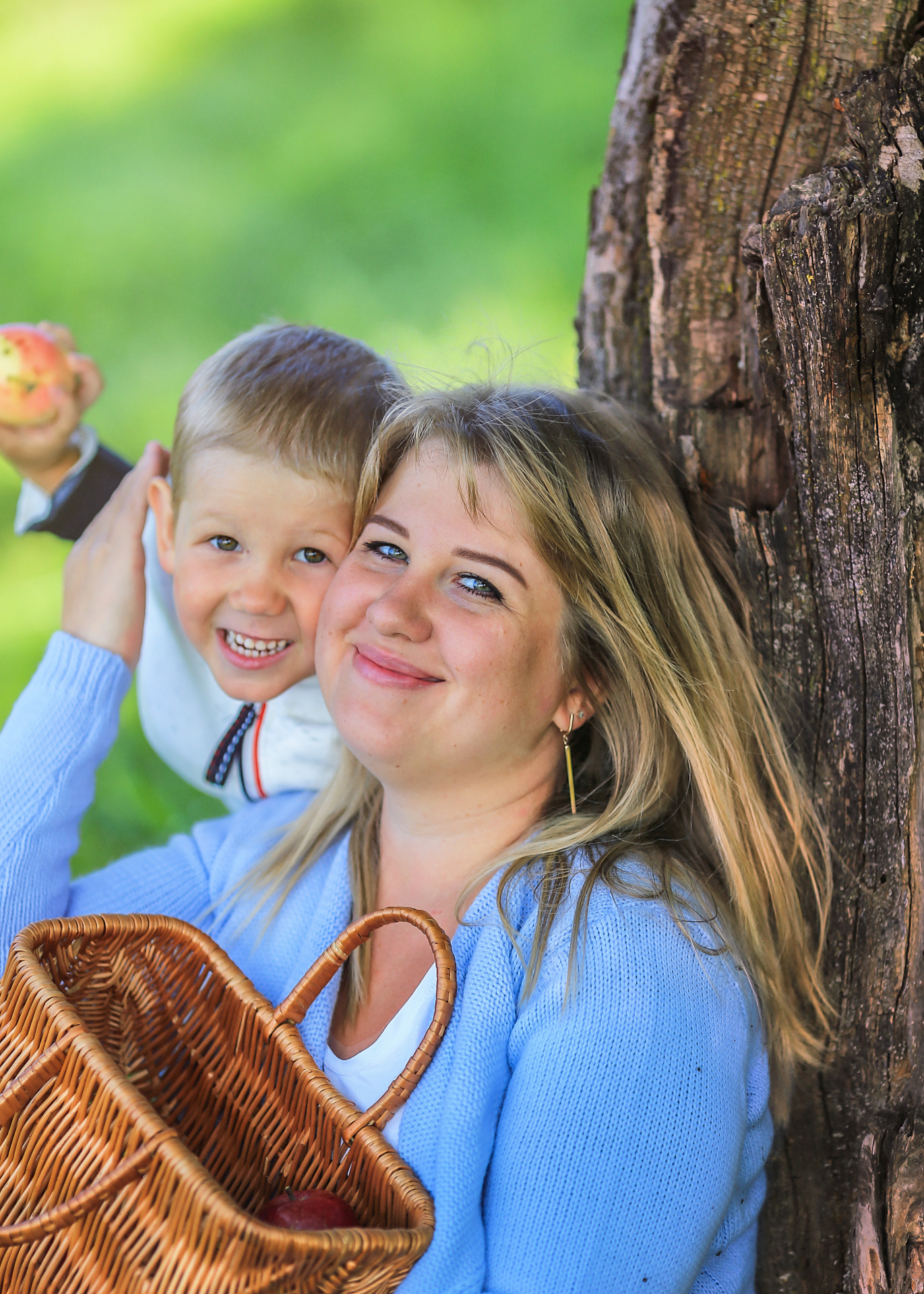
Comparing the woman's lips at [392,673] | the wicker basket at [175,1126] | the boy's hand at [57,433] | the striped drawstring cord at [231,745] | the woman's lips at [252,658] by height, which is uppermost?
the boy's hand at [57,433]

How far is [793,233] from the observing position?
1.30m

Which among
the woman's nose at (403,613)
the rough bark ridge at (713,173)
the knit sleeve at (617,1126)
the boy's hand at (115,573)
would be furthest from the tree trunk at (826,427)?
the boy's hand at (115,573)

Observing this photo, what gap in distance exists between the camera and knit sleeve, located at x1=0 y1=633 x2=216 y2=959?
1.59 m

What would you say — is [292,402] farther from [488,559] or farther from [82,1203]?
[82,1203]

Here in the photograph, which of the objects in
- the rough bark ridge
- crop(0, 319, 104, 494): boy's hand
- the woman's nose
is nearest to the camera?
the woman's nose

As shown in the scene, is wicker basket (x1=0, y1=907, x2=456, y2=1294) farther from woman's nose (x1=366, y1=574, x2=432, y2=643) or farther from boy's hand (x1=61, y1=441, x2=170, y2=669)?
boy's hand (x1=61, y1=441, x2=170, y2=669)

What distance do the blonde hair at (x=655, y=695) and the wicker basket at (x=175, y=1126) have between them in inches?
9.7

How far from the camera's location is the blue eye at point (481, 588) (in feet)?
4.75

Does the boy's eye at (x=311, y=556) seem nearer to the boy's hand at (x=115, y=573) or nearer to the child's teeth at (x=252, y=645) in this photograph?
the child's teeth at (x=252, y=645)

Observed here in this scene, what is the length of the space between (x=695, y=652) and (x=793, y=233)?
1.87 ft

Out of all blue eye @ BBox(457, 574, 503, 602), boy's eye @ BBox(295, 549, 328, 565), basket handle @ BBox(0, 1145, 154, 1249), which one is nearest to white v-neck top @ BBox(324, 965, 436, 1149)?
basket handle @ BBox(0, 1145, 154, 1249)

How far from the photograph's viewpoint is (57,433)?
1.91 m

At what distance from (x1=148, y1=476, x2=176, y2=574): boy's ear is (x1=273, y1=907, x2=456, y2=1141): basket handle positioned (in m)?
0.74

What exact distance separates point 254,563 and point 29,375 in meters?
0.62
